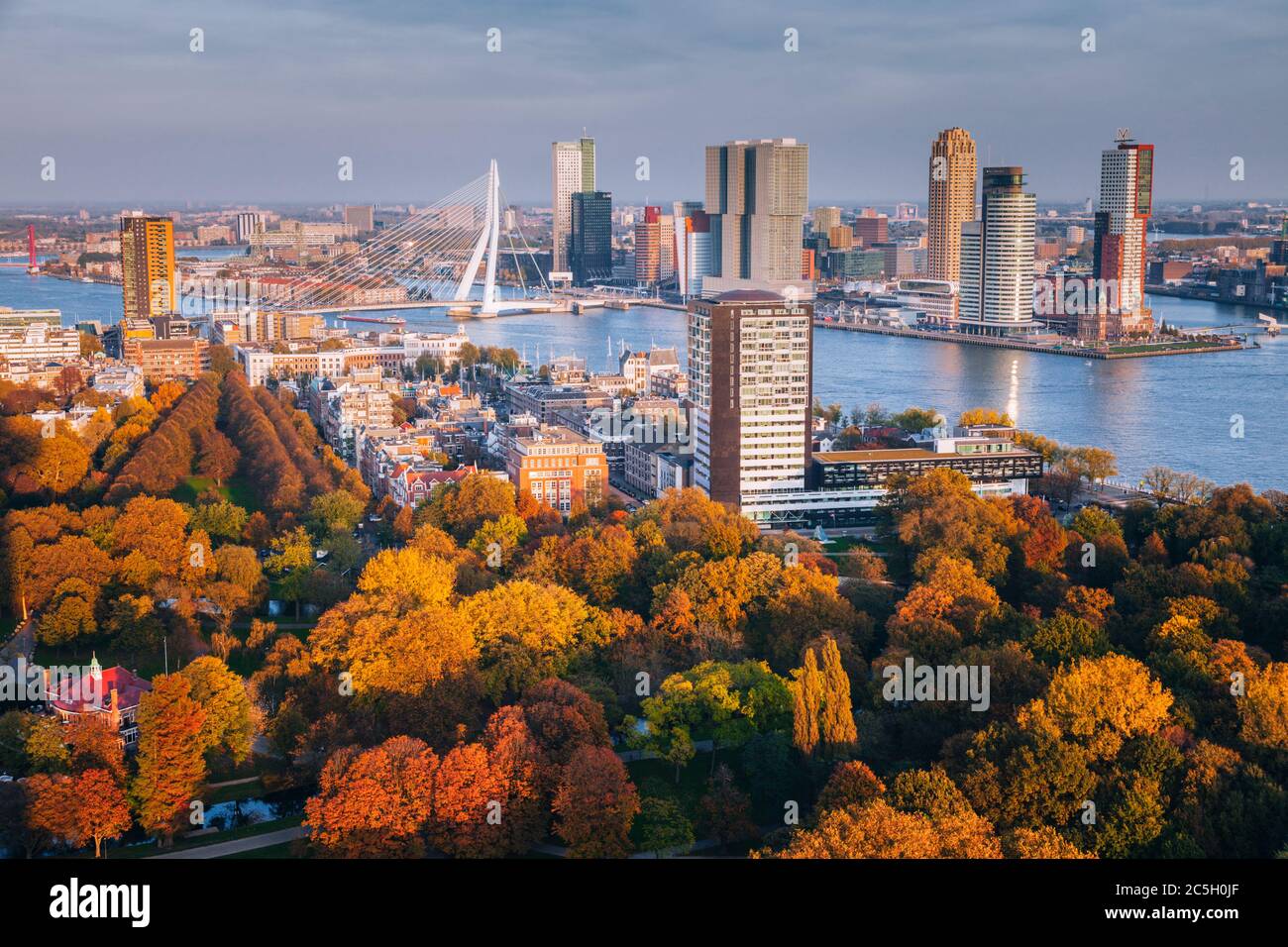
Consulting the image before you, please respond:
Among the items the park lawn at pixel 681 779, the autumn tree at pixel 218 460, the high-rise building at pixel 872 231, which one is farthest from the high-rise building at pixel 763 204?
the park lawn at pixel 681 779

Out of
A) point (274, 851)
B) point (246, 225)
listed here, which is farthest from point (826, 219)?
point (274, 851)

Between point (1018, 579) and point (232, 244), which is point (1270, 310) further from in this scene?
point (232, 244)

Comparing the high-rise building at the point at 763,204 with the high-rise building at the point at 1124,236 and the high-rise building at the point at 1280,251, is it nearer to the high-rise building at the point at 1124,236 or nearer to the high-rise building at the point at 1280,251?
the high-rise building at the point at 1124,236

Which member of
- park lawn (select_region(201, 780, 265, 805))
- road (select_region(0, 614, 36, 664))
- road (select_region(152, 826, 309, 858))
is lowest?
park lawn (select_region(201, 780, 265, 805))

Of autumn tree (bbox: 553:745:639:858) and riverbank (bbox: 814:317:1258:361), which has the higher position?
riverbank (bbox: 814:317:1258:361)

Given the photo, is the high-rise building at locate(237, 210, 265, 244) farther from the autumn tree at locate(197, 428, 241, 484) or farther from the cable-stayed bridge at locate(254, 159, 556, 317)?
the autumn tree at locate(197, 428, 241, 484)

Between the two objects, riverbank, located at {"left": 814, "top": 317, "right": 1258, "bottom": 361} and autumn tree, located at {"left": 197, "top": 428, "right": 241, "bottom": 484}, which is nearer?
autumn tree, located at {"left": 197, "top": 428, "right": 241, "bottom": 484}

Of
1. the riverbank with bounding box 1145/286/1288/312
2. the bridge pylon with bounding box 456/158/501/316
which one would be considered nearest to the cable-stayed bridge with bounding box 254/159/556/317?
the bridge pylon with bounding box 456/158/501/316

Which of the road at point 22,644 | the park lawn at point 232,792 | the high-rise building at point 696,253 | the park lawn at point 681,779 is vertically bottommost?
the park lawn at point 232,792
